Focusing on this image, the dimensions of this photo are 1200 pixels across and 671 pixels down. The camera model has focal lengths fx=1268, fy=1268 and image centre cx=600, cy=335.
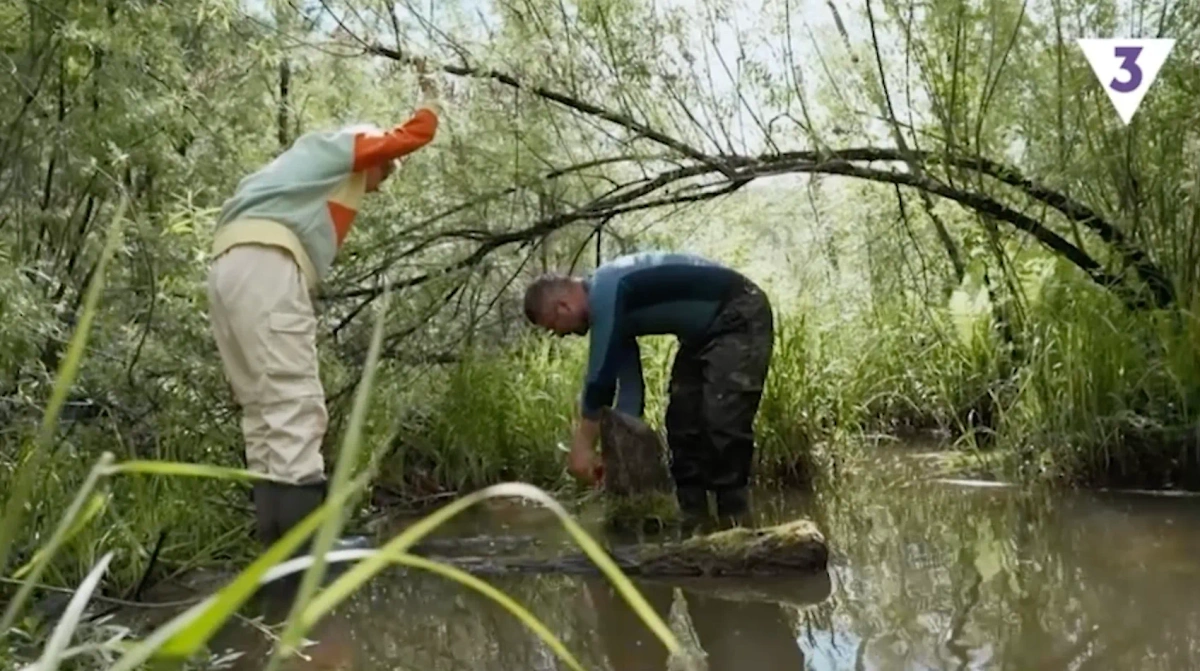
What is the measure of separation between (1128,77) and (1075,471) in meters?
1.51

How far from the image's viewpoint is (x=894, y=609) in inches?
132

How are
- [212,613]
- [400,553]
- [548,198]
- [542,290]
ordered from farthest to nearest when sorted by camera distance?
[548,198] → [542,290] → [400,553] → [212,613]

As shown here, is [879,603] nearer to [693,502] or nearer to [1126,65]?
[693,502]

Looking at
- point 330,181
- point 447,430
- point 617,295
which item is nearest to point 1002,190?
point 617,295

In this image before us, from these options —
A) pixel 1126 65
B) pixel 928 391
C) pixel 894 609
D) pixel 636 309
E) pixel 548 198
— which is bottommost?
pixel 894 609

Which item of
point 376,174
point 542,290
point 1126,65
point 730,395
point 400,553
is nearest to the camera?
point 400,553

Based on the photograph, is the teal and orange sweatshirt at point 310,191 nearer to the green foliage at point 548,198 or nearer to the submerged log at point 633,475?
the green foliage at point 548,198

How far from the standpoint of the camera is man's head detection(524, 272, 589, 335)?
4.43 metres

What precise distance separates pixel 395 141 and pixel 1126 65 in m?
2.85

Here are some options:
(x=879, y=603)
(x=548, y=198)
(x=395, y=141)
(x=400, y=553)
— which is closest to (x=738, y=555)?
(x=879, y=603)

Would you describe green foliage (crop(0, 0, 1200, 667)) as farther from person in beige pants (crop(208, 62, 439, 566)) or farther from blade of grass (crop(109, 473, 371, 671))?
blade of grass (crop(109, 473, 371, 671))

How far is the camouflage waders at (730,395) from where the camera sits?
4727 mm

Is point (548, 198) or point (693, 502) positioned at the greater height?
point (548, 198)

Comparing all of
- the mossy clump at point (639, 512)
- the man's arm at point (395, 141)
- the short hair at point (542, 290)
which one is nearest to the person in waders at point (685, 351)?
the short hair at point (542, 290)
